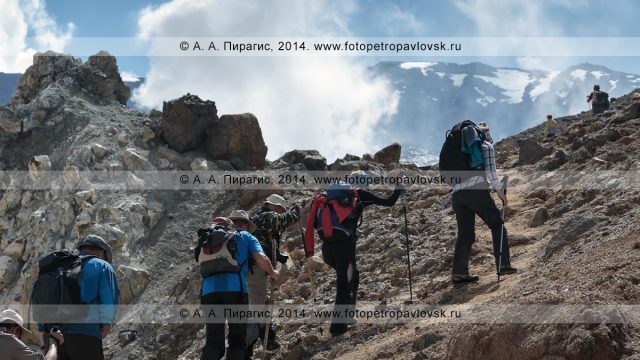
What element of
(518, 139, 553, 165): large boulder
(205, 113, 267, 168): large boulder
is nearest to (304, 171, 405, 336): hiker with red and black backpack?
(518, 139, 553, 165): large boulder

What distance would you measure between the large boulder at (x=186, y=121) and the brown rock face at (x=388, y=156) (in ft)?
17.7

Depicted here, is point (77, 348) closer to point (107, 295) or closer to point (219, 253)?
point (107, 295)

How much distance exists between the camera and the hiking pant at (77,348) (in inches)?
295

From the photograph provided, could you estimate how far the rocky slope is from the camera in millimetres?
7195

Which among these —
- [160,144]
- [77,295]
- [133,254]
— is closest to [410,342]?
[77,295]

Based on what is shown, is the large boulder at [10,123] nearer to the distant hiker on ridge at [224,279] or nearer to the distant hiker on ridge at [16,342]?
the distant hiker on ridge at [224,279]

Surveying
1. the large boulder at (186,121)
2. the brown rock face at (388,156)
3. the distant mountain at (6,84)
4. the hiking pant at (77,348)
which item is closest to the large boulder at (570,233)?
the hiking pant at (77,348)

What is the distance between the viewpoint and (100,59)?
85.8 feet

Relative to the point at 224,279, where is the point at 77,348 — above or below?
below

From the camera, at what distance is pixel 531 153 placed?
68.1 feet

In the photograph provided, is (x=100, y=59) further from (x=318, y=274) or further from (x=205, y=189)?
(x=318, y=274)

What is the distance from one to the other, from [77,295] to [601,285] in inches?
204

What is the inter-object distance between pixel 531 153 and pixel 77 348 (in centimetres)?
1587

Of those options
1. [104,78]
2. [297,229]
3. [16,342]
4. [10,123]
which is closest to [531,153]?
[297,229]
